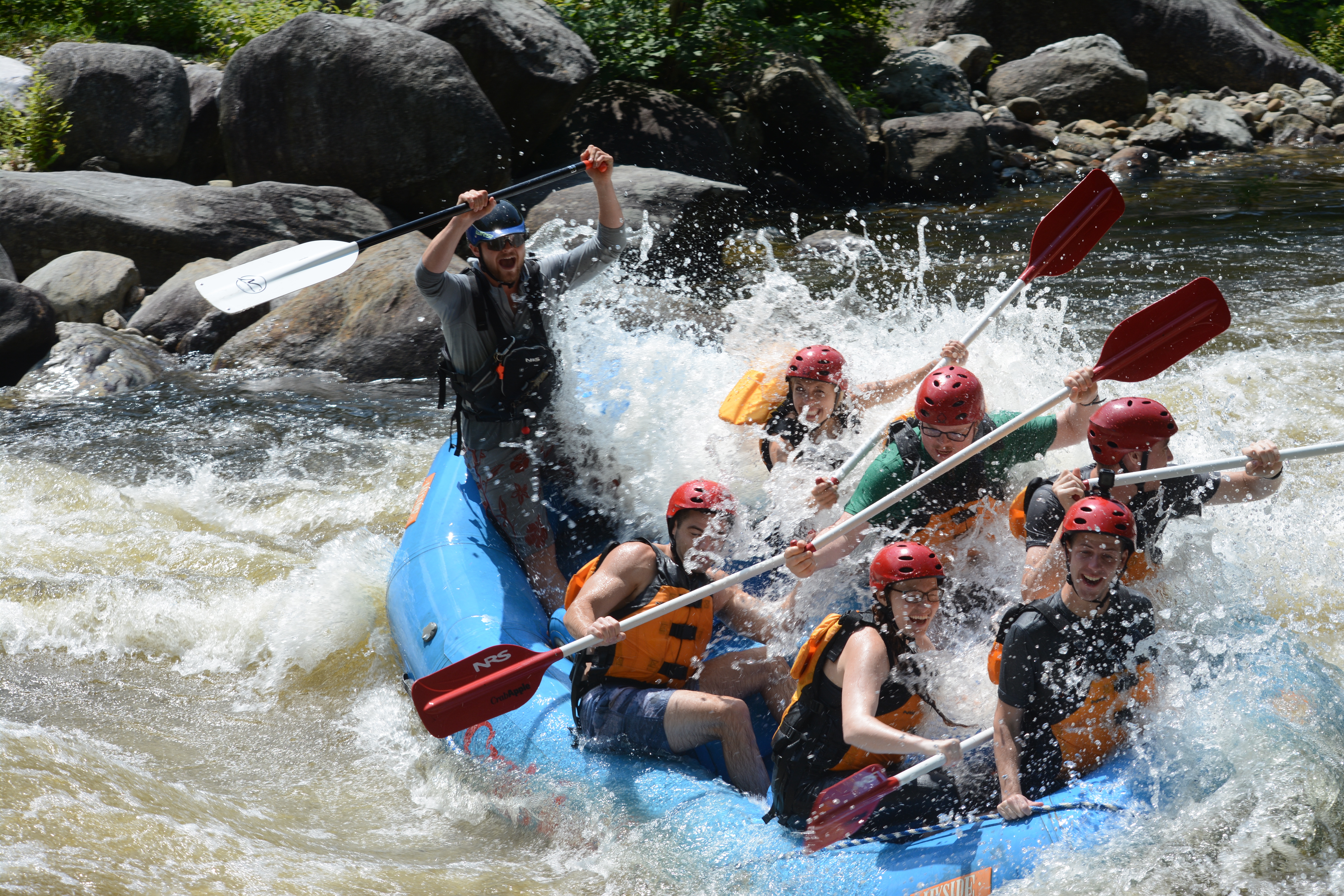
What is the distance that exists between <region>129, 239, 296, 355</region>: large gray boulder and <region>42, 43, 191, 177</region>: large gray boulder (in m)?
2.45

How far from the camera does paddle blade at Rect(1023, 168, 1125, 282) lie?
14.8 feet

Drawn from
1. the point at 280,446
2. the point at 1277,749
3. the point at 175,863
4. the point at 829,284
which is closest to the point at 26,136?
the point at 280,446

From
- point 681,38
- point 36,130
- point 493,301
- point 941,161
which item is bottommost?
point 941,161

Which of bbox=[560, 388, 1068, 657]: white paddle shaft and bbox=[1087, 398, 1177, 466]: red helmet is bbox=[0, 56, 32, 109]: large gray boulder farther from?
bbox=[1087, 398, 1177, 466]: red helmet

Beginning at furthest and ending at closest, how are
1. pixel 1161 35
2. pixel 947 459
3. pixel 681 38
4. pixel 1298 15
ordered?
pixel 1298 15 < pixel 1161 35 < pixel 681 38 < pixel 947 459

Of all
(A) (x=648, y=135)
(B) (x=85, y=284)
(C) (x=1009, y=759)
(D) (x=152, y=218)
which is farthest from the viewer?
(A) (x=648, y=135)

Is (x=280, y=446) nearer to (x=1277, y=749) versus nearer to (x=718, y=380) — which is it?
(x=718, y=380)

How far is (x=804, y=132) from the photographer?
1215 centimetres

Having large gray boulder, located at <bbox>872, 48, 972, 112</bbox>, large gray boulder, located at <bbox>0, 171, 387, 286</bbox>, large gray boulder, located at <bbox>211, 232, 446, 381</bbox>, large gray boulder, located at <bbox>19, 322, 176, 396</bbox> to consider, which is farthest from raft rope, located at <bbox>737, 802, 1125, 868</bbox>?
large gray boulder, located at <bbox>872, 48, 972, 112</bbox>

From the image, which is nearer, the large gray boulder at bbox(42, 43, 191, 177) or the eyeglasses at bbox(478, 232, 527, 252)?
the eyeglasses at bbox(478, 232, 527, 252)

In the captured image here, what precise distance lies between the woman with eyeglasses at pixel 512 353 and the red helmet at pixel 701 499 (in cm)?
107

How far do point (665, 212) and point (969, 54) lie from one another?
7653 millimetres

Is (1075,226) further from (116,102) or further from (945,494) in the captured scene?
(116,102)

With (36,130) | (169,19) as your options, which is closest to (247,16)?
(169,19)
